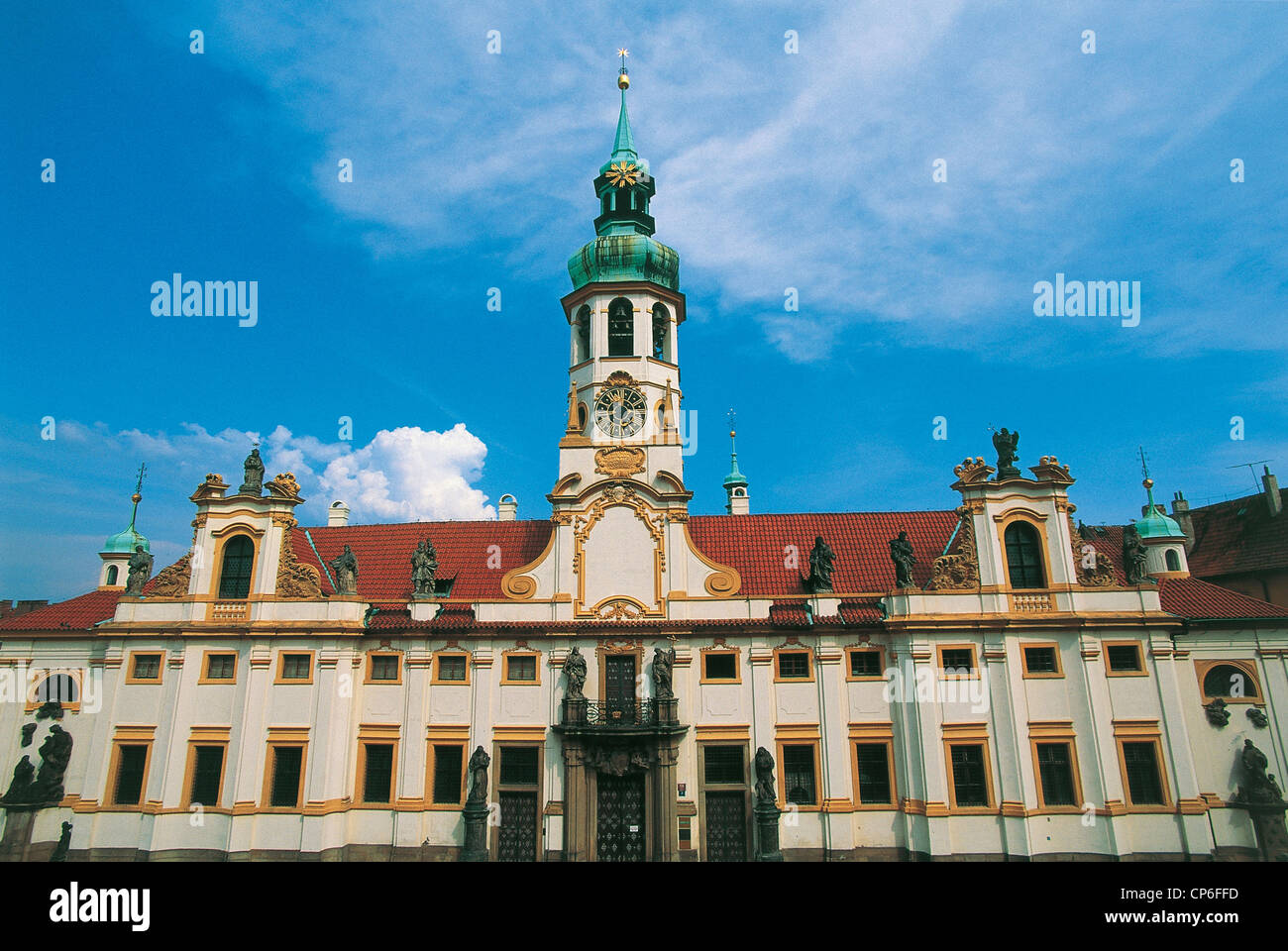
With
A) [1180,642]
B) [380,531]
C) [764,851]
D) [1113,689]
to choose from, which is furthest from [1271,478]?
[380,531]

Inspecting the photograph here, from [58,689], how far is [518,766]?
761 inches

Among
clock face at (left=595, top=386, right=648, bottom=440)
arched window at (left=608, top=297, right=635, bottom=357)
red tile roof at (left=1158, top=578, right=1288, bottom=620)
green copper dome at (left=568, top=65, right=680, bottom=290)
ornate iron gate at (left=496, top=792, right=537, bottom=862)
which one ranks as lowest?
ornate iron gate at (left=496, top=792, right=537, bottom=862)

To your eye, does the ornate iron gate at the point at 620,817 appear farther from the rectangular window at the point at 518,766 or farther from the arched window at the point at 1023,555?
the arched window at the point at 1023,555

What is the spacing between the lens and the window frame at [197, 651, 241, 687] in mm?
26859

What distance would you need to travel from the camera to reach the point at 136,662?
90.0 feet

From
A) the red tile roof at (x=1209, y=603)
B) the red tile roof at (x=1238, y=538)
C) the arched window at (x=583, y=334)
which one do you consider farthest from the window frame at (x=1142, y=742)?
the arched window at (x=583, y=334)

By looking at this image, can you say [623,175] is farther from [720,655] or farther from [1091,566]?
[1091,566]

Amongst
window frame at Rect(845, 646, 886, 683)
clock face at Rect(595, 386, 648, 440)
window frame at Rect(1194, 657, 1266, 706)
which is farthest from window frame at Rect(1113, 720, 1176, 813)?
clock face at Rect(595, 386, 648, 440)

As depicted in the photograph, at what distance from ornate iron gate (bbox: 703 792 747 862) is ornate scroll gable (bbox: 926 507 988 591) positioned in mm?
10081

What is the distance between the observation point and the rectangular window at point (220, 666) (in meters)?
27.1

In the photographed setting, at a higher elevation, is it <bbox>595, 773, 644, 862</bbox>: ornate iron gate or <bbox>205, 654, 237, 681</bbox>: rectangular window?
<bbox>205, 654, 237, 681</bbox>: rectangular window

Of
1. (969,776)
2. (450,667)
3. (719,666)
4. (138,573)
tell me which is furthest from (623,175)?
(969,776)

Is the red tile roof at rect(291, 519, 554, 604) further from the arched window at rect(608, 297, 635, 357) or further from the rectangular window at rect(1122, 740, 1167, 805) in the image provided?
the rectangular window at rect(1122, 740, 1167, 805)
